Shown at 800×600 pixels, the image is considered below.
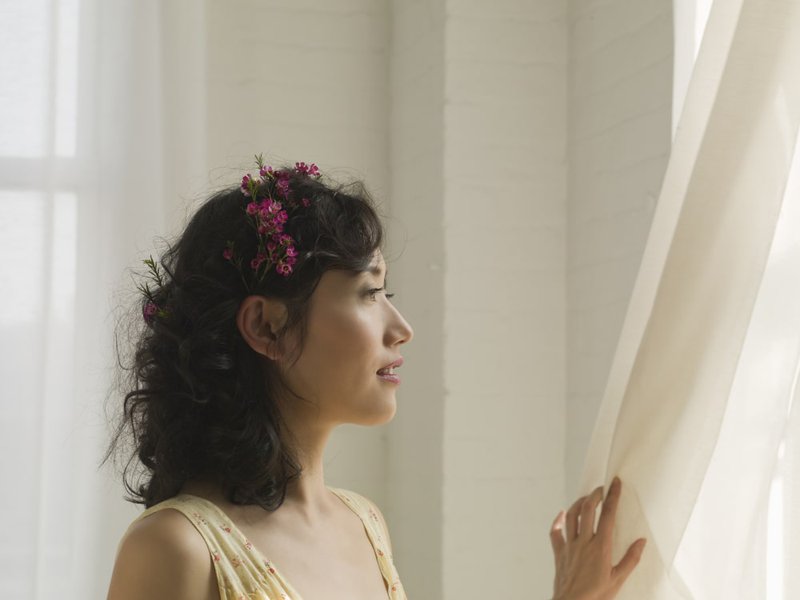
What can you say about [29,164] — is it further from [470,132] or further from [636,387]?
[636,387]

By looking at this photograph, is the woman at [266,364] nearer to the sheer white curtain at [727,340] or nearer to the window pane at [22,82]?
the sheer white curtain at [727,340]

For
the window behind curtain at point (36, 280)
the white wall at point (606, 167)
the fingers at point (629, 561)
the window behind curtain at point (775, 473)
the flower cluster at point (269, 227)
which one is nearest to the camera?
the window behind curtain at point (775, 473)

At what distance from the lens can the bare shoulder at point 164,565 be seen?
132cm

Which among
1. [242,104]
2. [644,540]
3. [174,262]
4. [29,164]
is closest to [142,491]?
[174,262]

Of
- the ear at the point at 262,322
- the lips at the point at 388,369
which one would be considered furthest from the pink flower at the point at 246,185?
the lips at the point at 388,369

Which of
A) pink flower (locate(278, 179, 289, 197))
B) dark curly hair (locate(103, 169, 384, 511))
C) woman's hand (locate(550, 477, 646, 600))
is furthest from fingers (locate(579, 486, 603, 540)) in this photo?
pink flower (locate(278, 179, 289, 197))

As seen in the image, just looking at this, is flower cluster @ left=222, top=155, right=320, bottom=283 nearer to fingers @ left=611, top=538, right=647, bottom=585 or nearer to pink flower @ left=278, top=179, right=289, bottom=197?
pink flower @ left=278, top=179, right=289, bottom=197

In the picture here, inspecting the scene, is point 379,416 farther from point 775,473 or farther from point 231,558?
point 775,473

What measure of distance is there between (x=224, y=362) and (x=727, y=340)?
0.71 meters

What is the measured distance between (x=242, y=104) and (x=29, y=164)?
0.54 metres

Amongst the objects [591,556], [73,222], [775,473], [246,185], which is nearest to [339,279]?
[246,185]

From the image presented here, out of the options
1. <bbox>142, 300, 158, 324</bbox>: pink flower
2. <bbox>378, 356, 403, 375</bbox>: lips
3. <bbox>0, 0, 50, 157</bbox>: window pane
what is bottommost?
<bbox>378, 356, 403, 375</bbox>: lips

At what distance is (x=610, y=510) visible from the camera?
1.27 metres

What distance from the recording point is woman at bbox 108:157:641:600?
1.47m
